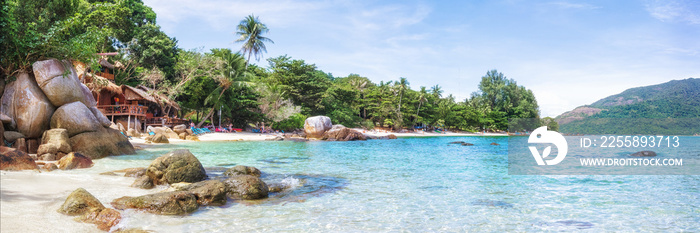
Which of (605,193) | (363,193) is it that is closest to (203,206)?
(363,193)

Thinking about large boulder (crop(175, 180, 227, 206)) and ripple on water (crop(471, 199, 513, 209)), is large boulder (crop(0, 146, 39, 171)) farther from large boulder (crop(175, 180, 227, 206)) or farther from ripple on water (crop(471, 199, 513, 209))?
ripple on water (crop(471, 199, 513, 209))

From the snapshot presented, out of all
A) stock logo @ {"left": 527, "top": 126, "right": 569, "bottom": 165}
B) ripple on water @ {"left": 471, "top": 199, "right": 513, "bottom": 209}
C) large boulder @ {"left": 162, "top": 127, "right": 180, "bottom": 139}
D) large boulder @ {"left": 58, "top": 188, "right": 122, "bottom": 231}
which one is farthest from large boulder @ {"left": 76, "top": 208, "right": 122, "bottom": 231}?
large boulder @ {"left": 162, "top": 127, "right": 180, "bottom": 139}

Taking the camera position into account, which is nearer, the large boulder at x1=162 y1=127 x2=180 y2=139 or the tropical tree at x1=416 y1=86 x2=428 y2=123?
the large boulder at x1=162 y1=127 x2=180 y2=139

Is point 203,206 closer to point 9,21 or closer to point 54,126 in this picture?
point 54,126

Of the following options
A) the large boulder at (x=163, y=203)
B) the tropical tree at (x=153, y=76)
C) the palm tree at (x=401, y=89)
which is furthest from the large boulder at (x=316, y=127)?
the large boulder at (x=163, y=203)

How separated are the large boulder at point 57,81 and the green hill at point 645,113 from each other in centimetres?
5103

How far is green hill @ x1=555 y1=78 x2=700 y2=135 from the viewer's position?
48.8 metres

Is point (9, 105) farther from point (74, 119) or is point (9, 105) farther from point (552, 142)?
point (552, 142)

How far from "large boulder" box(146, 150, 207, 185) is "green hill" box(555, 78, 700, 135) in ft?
162

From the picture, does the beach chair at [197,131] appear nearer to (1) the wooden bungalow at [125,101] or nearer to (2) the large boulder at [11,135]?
(1) the wooden bungalow at [125,101]

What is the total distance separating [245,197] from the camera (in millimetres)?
7555

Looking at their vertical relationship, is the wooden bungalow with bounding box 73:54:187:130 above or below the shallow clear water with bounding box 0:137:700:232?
above

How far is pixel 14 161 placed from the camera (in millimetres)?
8148

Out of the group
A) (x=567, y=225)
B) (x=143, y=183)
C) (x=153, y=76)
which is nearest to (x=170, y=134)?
(x=153, y=76)
